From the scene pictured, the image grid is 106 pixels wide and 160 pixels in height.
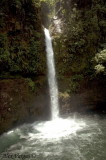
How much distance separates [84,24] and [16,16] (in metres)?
5.65

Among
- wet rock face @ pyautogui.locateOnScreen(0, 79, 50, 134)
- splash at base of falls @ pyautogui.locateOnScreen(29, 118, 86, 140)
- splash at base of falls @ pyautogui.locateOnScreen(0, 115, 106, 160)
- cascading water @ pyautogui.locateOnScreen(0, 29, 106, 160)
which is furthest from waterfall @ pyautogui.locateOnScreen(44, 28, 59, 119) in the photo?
splash at base of falls @ pyautogui.locateOnScreen(0, 115, 106, 160)

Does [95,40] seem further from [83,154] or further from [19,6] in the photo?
[83,154]

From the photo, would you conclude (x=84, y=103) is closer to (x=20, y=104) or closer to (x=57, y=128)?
(x=57, y=128)

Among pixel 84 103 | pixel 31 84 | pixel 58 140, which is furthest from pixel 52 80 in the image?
pixel 58 140

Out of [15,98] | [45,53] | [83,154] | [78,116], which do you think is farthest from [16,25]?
[83,154]

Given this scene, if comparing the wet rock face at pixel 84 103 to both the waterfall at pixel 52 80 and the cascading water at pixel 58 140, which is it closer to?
the waterfall at pixel 52 80

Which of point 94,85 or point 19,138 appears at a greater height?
point 94,85

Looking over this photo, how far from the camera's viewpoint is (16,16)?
14.2 meters

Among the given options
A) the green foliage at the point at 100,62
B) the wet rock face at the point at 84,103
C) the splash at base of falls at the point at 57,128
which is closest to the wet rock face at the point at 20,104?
the splash at base of falls at the point at 57,128

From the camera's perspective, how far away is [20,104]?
13.5 meters

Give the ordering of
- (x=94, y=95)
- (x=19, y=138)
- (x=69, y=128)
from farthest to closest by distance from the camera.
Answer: (x=94, y=95) < (x=69, y=128) < (x=19, y=138)

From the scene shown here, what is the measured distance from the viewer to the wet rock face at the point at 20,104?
1256 cm

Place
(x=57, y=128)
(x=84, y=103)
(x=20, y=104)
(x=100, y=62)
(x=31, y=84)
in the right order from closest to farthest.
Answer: (x=57, y=128) < (x=20, y=104) < (x=31, y=84) < (x=100, y=62) < (x=84, y=103)

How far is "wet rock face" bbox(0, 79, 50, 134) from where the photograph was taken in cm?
1256
